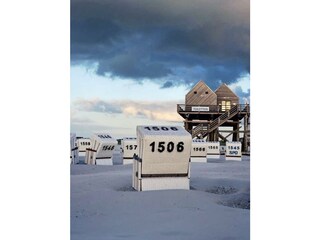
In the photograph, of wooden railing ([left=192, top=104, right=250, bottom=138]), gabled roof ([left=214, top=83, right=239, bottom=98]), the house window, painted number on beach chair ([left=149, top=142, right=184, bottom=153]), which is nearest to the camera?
painted number on beach chair ([left=149, top=142, right=184, bottom=153])

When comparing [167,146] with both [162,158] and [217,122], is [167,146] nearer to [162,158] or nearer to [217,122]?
[162,158]

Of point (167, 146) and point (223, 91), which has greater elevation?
point (223, 91)

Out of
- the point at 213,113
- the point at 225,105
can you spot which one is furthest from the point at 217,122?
the point at 225,105

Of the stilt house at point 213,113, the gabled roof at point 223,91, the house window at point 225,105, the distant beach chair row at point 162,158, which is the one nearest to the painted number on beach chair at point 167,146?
the distant beach chair row at point 162,158

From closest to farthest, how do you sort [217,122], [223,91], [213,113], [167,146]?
[167,146]
[217,122]
[213,113]
[223,91]

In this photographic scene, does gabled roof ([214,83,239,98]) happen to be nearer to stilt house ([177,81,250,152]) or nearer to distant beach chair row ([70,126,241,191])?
stilt house ([177,81,250,152])

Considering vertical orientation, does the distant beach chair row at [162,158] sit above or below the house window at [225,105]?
below

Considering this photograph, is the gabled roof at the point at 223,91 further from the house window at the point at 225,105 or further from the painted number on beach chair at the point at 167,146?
the painted number on beach chair at the point at 167,146

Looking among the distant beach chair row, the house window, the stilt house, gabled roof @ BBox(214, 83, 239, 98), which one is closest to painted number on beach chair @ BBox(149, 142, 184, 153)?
the distant beach chair row
